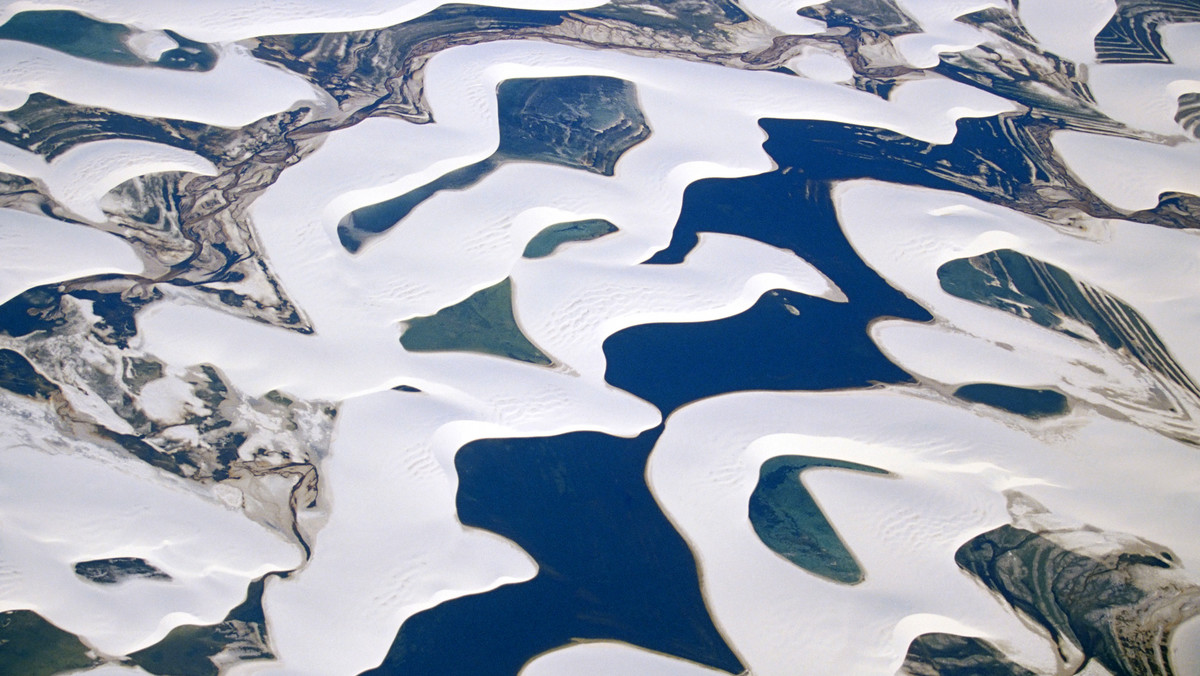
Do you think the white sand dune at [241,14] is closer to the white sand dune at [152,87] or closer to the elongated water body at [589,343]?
the elongated water body at [589,343]

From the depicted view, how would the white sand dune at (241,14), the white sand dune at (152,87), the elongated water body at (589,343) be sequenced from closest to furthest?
the elongated water body at (589,343)
the white sand dune at (152,87)
the white sand dune at (241,14)

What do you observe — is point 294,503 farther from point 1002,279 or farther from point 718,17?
point 718,17

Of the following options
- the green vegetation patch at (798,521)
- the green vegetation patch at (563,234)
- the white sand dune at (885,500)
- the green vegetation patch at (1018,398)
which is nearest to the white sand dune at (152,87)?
the green vegetation patch at (563,234)

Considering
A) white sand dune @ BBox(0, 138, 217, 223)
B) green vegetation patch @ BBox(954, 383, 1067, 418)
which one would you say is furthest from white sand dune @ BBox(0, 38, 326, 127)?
green vegetation patch @ BBox(954, 383, 1067, 418)

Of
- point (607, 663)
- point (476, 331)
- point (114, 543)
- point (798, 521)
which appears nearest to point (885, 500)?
point (798, 521)

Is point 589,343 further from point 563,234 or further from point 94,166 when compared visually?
point 94,166

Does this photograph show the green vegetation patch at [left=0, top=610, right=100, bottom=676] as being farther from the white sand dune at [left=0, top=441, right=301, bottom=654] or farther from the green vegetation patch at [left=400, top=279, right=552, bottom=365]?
the green vegetation patch at [left=400, top=279, right=552, bottom=365]

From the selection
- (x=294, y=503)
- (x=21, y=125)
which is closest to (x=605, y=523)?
(x=294, y=503)

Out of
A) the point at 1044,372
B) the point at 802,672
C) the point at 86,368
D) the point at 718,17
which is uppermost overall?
the point at 718,17
